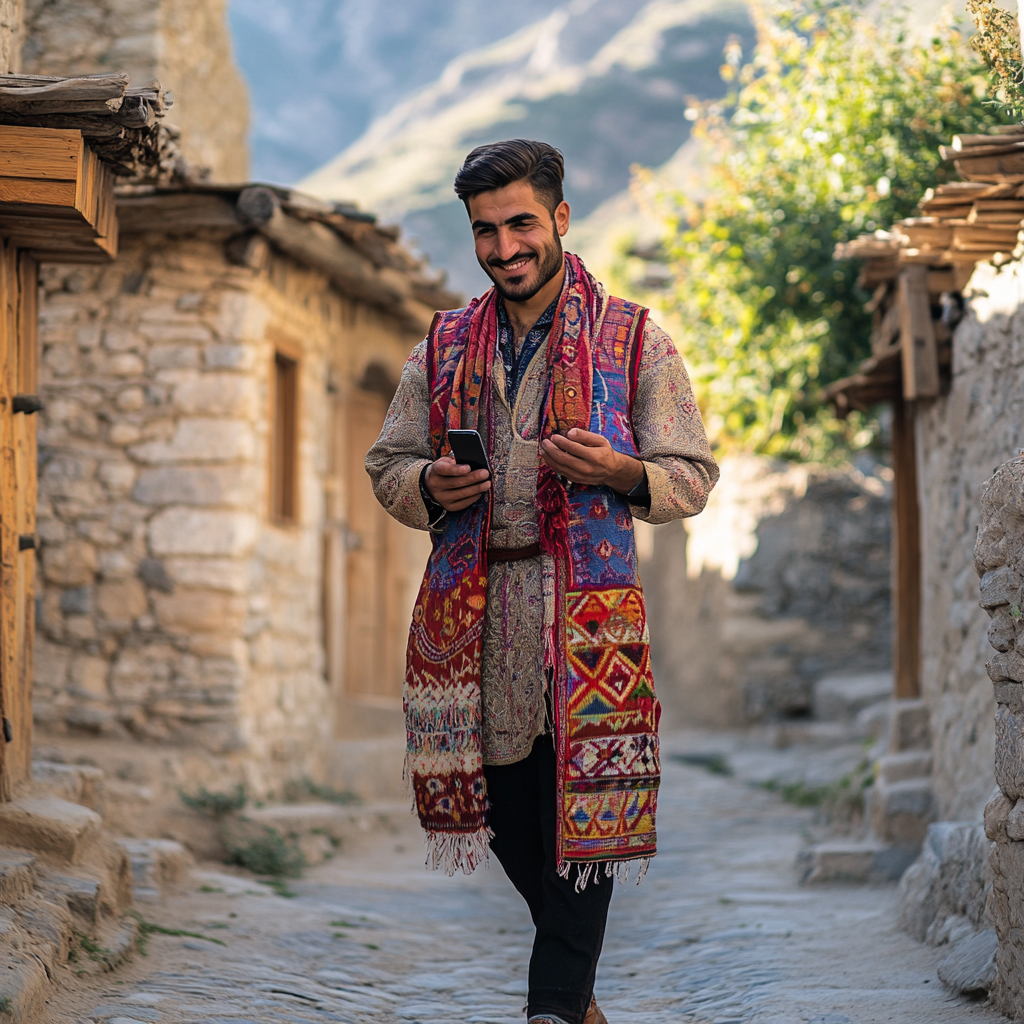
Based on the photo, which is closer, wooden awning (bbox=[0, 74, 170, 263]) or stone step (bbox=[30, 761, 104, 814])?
wooden awning (bbox=[0, 74, 170, 263])

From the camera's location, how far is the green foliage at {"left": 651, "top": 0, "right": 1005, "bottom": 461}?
22.2 feet

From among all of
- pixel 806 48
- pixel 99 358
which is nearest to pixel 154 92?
pixel 99 358

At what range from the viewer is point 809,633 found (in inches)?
421

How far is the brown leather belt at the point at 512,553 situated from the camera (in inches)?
109

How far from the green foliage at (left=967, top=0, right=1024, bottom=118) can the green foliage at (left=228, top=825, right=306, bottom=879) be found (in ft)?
13.7

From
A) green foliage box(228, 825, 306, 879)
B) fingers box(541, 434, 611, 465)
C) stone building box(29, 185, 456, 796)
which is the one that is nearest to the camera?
fingers box(541, 434, 611, 465)

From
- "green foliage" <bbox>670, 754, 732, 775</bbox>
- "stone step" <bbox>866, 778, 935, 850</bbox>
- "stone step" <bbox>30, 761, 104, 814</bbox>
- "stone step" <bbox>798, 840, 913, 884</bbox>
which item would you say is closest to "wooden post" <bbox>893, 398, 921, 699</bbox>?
"stone step" <bbox>866, 778, 935, 850</bbox>

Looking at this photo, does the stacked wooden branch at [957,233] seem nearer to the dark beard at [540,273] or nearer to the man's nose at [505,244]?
the dark beard at [540,273]

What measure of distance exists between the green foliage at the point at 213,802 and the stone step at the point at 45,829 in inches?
77.6

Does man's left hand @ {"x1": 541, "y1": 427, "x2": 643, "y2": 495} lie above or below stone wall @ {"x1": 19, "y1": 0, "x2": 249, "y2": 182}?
below

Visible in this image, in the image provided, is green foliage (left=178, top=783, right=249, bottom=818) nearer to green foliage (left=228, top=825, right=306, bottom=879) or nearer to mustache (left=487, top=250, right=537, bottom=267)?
green foliage (left=228, top=825, right=306, bottom=879)

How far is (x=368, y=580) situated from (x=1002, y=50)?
7175mm

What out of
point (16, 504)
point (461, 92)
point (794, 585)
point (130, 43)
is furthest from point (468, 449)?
point (461, 92)

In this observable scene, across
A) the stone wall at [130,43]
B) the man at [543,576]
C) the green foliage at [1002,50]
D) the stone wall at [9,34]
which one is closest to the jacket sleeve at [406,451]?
the man at [543,576]
